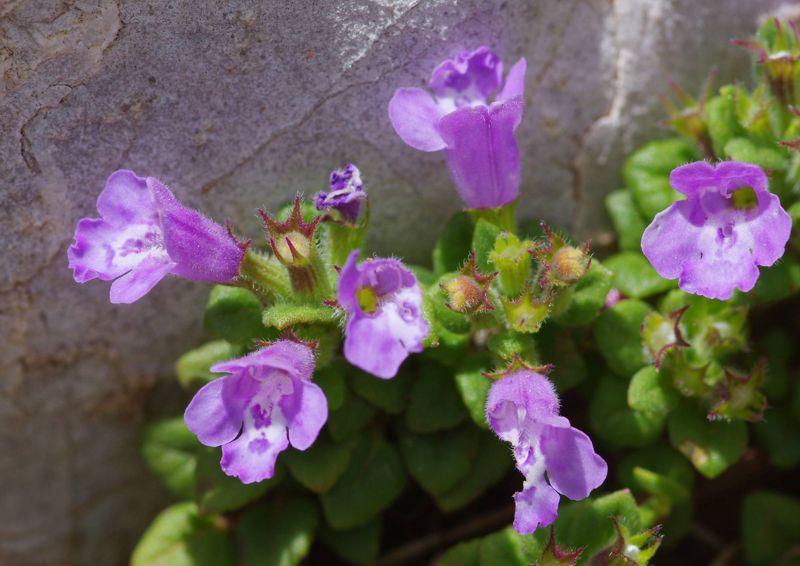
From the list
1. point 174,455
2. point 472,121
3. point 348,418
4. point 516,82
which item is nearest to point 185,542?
point 174,455

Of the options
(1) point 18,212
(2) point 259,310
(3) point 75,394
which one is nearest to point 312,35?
(2) point 259,310

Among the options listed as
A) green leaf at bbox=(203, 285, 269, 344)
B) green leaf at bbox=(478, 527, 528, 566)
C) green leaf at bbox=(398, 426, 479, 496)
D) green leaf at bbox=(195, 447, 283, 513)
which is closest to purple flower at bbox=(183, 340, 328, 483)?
green leaf at bbox=(203, 285, 269, 344)

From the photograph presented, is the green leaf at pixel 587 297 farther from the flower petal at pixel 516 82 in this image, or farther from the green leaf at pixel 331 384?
the green leaf at pixel 331 384

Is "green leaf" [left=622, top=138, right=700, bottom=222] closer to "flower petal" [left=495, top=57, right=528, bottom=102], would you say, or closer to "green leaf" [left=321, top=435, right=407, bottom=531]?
"flower petal" [left=495, top=57, right=528, bottom=102]

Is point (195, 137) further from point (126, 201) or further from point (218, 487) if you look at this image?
point (218, 487)

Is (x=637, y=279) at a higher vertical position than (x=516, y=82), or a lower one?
lower

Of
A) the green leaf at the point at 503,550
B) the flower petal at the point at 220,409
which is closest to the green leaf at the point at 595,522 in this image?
the green leaf at the point at 503,550
